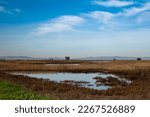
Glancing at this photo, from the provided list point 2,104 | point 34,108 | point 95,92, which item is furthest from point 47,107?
A: point 95,92

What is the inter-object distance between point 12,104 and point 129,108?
4.83 meters

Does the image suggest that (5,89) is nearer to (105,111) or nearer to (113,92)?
(113,92)

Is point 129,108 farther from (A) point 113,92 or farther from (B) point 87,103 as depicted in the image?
(A) point 113,92

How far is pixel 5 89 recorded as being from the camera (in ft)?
73.0

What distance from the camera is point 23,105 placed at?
1168 cm

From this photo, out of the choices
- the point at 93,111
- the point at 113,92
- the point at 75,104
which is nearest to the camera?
the point at 93,111

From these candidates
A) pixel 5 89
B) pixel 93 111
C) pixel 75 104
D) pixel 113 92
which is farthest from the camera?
pixel 113 92

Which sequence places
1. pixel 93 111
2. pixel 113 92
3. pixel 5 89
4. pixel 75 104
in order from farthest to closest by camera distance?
1. pixel 113 92
2. pixel 5 89
3. pixel 75 104
4. pixel 93 111

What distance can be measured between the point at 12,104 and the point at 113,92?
14838 millimetres

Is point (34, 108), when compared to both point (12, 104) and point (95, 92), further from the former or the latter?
point (95, 92)

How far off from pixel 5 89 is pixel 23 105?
436 inches

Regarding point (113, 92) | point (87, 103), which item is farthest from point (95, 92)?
point (87, 103)

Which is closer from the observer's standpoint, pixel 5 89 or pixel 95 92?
pixel 5 89

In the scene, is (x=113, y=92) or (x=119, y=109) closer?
(x=119, y=109)
